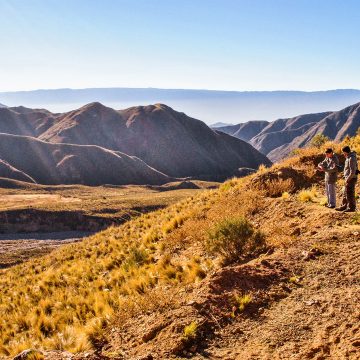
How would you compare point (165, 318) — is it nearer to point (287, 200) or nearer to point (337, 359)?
point (337, 359)

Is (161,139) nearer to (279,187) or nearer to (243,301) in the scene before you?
(279,187)

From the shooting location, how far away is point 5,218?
59375 millimetres

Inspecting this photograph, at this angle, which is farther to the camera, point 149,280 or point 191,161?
point 191,161

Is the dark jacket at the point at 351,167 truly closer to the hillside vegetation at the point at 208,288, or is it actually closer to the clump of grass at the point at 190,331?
the hillside vegetation at the point at 208,288

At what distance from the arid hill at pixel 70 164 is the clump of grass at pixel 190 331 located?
116m

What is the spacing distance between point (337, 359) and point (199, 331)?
7.37 ft

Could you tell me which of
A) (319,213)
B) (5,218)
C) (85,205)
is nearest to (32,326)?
(319,213)

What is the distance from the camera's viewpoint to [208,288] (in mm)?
8117

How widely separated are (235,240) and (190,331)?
419cm


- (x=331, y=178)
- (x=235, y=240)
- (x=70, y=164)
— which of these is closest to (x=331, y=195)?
(x=331, y=178)

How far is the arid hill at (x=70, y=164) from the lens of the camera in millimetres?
120812

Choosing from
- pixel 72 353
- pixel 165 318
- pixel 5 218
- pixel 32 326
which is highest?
pixel 165 318

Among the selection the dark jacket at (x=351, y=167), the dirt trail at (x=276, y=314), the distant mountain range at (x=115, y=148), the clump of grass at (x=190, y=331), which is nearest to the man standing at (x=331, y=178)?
the dark jacket at (x=351, y=167)

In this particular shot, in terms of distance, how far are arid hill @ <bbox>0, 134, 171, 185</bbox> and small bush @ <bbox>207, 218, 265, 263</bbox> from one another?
112m
